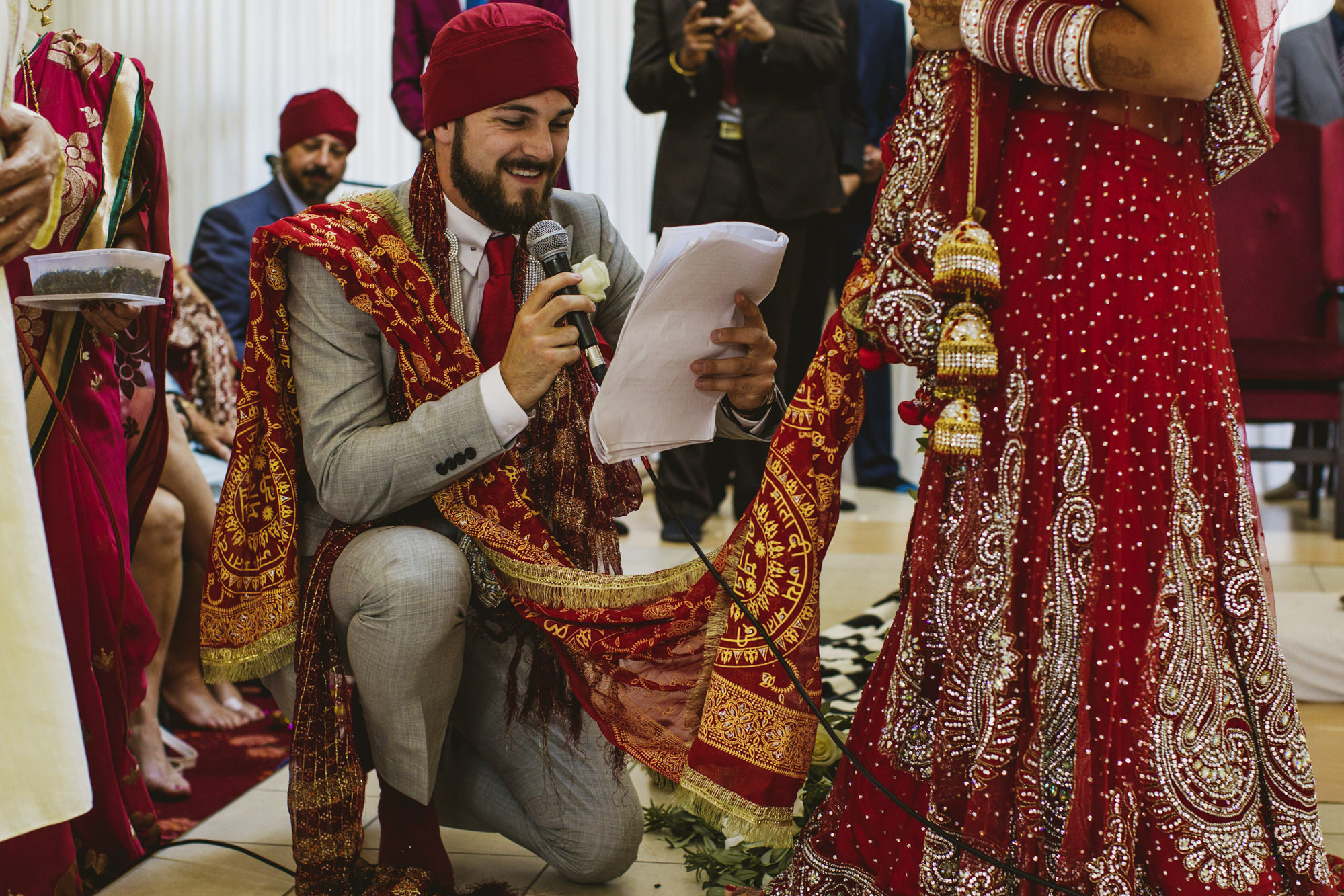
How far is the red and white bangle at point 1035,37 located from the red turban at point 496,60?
628mm

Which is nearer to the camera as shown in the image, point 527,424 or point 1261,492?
point 527,424

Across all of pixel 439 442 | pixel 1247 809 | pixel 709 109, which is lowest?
pixel 1247 809

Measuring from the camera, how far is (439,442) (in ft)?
4.83

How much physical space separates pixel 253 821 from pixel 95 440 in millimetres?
627

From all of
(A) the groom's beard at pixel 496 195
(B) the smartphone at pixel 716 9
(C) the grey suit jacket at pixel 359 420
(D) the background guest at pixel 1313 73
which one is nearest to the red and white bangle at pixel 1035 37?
(C) the grey suit jacket at pixel 359 420

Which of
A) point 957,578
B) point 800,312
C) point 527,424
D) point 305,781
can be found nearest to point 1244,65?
point 957,578

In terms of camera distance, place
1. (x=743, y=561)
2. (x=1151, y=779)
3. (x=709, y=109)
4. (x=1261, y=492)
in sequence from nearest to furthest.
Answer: (x=1151, y=779)
(x=743, y=561)
(x=709, y=109)
(x=1261, y=492)

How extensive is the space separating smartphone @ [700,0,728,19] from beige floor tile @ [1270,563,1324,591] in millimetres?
2051

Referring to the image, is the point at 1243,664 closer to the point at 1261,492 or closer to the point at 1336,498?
the point at 1336,498

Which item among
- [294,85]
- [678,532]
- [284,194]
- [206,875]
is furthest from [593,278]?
[294,85]

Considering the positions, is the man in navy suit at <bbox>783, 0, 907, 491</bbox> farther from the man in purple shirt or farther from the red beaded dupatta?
the red beaded dupatta

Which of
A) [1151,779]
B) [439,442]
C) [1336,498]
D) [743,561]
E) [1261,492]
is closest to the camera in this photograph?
[1151,779]

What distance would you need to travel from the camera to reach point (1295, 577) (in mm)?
3283

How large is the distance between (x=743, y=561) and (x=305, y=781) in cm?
65
